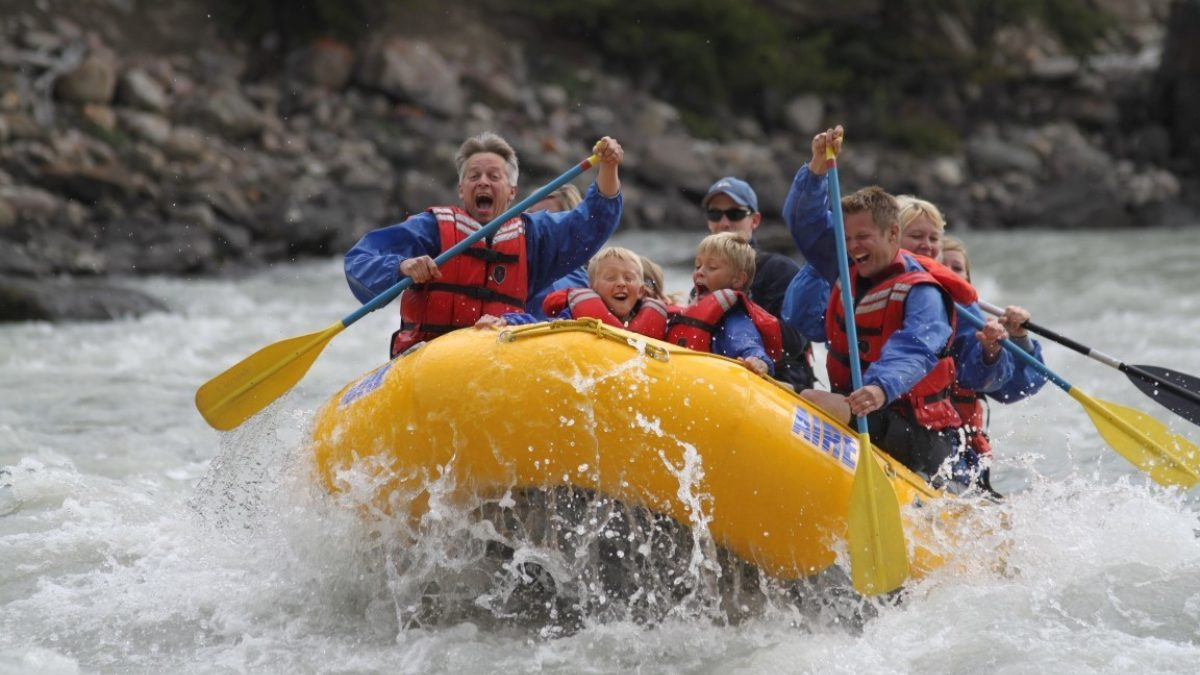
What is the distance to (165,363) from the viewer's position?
28.8 feet

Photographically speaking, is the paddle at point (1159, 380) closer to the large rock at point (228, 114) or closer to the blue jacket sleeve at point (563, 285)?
the blue jacket sleeve at point (563, 285)

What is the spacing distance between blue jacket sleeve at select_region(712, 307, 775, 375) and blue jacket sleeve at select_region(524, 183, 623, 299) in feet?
1.65

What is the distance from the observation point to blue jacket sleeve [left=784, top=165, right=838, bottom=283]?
176 inches

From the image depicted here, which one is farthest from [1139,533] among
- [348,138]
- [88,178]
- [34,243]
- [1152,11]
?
[1152,11]

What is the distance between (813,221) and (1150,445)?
141cm

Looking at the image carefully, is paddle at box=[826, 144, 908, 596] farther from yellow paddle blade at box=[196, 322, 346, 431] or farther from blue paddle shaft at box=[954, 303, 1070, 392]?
yellow paddle blade at box=[196, 322, 346, 431]

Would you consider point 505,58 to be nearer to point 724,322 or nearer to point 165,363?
point 165,363

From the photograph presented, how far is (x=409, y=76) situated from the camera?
15828mm

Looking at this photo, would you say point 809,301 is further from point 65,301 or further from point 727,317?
point 65,301

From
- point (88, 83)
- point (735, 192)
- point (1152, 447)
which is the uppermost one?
point (88, 83)

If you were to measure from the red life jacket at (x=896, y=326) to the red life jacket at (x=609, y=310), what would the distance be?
1.81ft

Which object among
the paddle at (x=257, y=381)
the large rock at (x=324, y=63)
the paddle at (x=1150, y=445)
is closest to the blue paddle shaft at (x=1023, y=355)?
the paddle at (x=1150, y=445)

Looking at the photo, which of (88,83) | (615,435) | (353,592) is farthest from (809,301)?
(88,83)

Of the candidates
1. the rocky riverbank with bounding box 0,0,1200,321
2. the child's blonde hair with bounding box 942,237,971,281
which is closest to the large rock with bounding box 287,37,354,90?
the rocky riverbank with bounding box 0,0,1200,321
